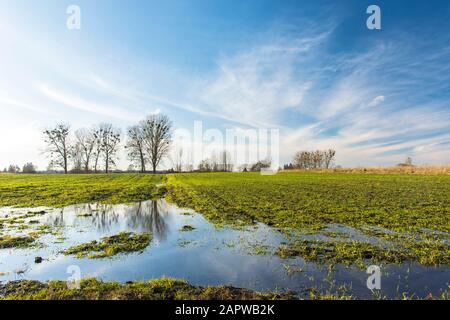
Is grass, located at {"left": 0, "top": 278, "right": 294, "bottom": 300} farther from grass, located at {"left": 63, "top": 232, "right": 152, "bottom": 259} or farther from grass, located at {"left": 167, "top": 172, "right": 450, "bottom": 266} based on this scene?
grass, located at {"left": 167, "top": 172, "right": 450, "bottom": 266}

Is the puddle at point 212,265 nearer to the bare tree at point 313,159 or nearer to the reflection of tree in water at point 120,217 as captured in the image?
the reflection of tree in water at point 120,217

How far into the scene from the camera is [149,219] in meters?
12.8

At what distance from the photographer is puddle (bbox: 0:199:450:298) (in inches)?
220

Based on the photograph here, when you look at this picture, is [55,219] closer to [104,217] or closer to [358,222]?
[104,217]

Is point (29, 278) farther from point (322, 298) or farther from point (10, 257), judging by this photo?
point (322, 298)

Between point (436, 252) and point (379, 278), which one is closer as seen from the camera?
point (379, 278)

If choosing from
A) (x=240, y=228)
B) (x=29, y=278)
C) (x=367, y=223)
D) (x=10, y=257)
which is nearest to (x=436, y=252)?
(x=367, y=223)

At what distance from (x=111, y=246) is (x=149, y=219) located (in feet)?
15.2

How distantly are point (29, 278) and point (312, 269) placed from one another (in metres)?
6.66

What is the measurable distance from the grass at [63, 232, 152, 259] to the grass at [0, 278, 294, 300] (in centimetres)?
193

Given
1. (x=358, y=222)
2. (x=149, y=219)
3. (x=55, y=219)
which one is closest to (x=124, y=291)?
(x=149, y=219)

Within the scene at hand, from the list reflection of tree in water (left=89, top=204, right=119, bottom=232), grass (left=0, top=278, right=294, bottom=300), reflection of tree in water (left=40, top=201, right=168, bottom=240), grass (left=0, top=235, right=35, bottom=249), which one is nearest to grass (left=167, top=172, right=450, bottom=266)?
reflection of tree in water (left=40, top=201, right=168, bottom=240)

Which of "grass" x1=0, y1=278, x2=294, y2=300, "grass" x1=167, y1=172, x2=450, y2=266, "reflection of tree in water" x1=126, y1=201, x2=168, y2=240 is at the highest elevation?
"grass" x1=167, y1=172, x2=450, y2=266
